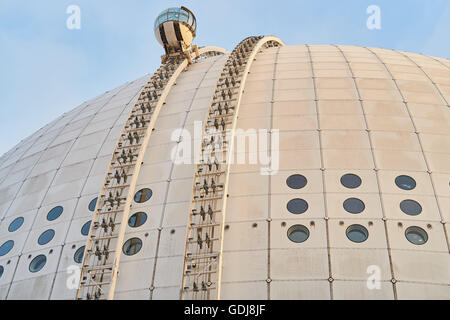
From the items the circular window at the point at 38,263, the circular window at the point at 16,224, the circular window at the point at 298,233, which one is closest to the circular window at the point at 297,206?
the circular window at the point at 298,233

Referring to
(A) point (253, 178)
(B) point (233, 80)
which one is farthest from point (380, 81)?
(A) point (253, 178)

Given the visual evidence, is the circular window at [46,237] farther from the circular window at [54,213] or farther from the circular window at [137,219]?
the circular window at [137,219]

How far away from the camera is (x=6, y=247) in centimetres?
2752

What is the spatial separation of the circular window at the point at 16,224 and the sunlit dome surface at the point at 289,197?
0.07 meters

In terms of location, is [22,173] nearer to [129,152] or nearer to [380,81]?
[129,152]

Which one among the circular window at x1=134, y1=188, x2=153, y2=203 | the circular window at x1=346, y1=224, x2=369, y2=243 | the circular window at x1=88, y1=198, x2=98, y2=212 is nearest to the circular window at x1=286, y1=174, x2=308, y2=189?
→ the circular window at x1=346, y1=224, x2=369, y2=243

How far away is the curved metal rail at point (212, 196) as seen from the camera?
74.7 feet

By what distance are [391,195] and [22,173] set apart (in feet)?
72.3

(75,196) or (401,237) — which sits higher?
(75,196)

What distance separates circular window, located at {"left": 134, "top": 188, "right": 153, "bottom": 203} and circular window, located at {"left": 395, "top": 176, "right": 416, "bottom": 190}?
1194 centimetres

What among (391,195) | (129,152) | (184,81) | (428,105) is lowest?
(391,195)

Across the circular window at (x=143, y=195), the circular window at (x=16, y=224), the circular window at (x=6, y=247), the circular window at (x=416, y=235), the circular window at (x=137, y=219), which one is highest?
the circular window at (x=143, y=195)

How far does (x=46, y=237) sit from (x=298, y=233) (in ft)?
40.7

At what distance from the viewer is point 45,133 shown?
128ft
